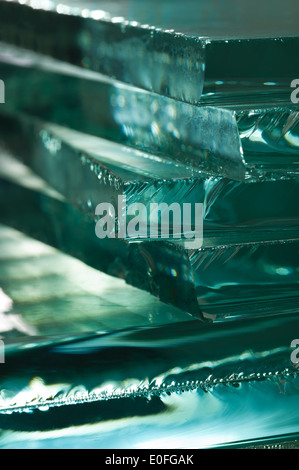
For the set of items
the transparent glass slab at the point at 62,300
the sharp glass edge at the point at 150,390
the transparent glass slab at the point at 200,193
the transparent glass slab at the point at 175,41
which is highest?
the transparent glass slab at the point at 175,41

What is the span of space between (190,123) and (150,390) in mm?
183

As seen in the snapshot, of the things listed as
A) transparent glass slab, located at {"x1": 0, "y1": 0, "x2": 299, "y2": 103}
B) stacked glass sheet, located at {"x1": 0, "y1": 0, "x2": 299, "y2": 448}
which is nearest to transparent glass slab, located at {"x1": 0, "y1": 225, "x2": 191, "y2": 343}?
stacked glass sheet, located at {"x1": 0, "y1": 0, "x2": 299, "y2": 448}

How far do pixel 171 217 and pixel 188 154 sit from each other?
0.19 ft

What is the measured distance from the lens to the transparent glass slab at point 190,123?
46 cm

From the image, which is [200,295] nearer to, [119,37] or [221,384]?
[221,384]

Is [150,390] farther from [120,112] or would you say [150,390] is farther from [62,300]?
[120,112]

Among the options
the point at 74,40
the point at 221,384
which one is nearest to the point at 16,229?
the point at 74,40

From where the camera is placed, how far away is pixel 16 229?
66cm

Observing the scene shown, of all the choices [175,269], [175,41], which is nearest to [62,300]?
[175,269]

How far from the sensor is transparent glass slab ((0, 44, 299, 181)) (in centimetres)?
46

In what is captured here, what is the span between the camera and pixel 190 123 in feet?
1.67

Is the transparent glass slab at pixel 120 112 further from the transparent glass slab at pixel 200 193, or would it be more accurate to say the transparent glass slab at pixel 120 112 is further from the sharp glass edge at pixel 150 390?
the sharp glass edge at pixel 150 390

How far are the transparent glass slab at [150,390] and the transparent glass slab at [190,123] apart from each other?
0.35 ft

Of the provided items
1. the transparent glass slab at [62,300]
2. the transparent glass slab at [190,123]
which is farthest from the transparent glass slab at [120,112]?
the transparent glass slab at [62,300]
